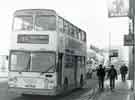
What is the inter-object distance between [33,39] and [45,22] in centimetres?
94

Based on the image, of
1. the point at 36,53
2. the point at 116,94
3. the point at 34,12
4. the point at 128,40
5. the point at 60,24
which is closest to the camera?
the point at 36,53

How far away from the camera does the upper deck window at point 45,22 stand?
591 inches

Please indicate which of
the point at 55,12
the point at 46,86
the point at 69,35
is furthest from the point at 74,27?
the point at 46,86

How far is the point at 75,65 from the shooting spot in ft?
63.7

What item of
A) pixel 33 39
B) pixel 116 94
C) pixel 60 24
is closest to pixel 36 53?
pixel 33 39

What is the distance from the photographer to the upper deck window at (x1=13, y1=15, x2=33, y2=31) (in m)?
15.2

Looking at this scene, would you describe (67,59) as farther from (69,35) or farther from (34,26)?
(34,26)

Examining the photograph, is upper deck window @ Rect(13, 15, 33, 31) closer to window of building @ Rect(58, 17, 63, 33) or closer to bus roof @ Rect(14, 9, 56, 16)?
bus roof @ Rect(14, 9, 56, 16)

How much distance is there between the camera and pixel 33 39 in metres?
15.0

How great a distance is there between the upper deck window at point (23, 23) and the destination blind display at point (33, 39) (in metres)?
0.37

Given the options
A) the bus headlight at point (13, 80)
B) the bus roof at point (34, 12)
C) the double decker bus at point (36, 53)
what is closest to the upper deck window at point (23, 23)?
the double decker bus at point (36, 53)

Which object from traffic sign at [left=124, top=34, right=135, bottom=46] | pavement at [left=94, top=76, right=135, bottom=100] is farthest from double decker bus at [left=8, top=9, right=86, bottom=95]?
traffic sign at [left=124, top=34, right=135, bottom=46]

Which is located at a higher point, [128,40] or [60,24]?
[60,24]

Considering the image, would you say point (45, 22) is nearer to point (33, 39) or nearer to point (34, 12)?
point (34, 12)
